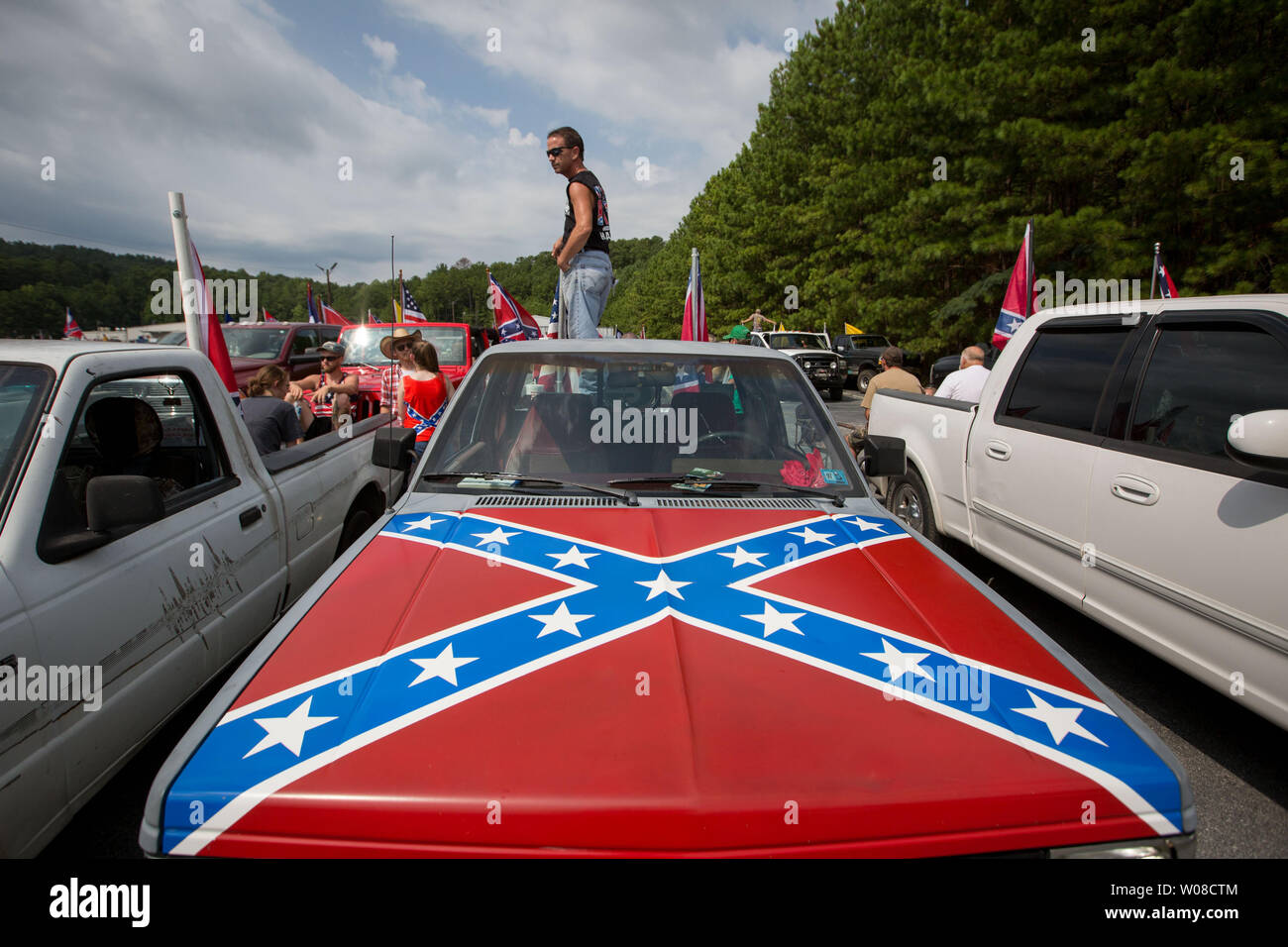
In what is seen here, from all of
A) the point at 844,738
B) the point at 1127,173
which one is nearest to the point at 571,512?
the point at 844,738

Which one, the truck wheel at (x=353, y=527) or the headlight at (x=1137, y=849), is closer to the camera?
the headlight at (x=1137, y=849)

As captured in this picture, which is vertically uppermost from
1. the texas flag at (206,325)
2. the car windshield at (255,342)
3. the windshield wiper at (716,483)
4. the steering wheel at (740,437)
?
the car windshield at (255,342)

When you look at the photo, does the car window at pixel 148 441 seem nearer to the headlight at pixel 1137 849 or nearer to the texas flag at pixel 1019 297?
the headlight at pixel 1137 849

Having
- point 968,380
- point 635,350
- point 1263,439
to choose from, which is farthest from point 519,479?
point 968,380

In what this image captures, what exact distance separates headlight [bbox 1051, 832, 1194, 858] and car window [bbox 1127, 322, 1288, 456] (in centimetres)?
243

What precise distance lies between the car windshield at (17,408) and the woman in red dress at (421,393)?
4484mm

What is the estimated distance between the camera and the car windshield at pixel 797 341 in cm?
2534

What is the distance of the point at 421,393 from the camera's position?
7.20 meters

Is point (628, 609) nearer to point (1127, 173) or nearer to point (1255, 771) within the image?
point (1255, 771)

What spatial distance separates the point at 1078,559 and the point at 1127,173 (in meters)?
11.9

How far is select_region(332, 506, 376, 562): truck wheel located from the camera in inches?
180

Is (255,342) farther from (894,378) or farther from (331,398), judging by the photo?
(894,378)

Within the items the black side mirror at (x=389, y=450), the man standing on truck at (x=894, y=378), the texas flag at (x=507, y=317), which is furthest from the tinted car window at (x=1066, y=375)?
the texas flag at (x=507, y=317)

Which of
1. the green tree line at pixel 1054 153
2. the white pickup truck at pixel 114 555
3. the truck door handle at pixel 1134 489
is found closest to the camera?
the white pickup truck at pixel 114 555
